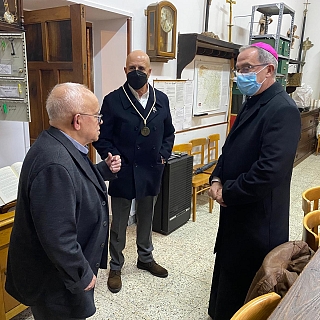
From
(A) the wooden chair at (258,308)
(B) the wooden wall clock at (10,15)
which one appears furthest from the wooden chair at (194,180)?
(A) the wooden chair at (258,308)

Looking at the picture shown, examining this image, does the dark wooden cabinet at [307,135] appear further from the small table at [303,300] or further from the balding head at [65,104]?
the balding head at [65,104]

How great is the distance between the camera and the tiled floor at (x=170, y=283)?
1979 mm

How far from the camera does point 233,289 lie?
164 cm

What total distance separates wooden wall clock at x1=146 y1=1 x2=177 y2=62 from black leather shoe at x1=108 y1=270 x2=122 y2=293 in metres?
1.89

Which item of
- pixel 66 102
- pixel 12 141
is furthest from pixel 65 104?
pixel 12 141

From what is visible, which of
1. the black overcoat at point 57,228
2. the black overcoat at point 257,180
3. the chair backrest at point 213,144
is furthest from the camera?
the chair backrest at point 213,144

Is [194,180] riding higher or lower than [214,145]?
lower

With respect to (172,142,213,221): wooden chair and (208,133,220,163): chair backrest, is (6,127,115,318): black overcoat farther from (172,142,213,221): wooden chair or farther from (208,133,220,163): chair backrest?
(208,133,220,163): chair backrest

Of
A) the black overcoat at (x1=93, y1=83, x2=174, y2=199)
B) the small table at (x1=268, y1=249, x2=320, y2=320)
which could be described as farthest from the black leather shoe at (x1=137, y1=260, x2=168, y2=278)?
the small table at (x1=268, y1=249, x2=320, y2=320)

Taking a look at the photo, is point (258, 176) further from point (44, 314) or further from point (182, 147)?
point (182, 147)

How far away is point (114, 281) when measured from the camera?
219 cm

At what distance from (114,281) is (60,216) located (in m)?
1.33

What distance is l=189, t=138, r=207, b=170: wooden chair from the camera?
3732 millimetres

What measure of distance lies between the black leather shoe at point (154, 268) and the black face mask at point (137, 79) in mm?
1315
